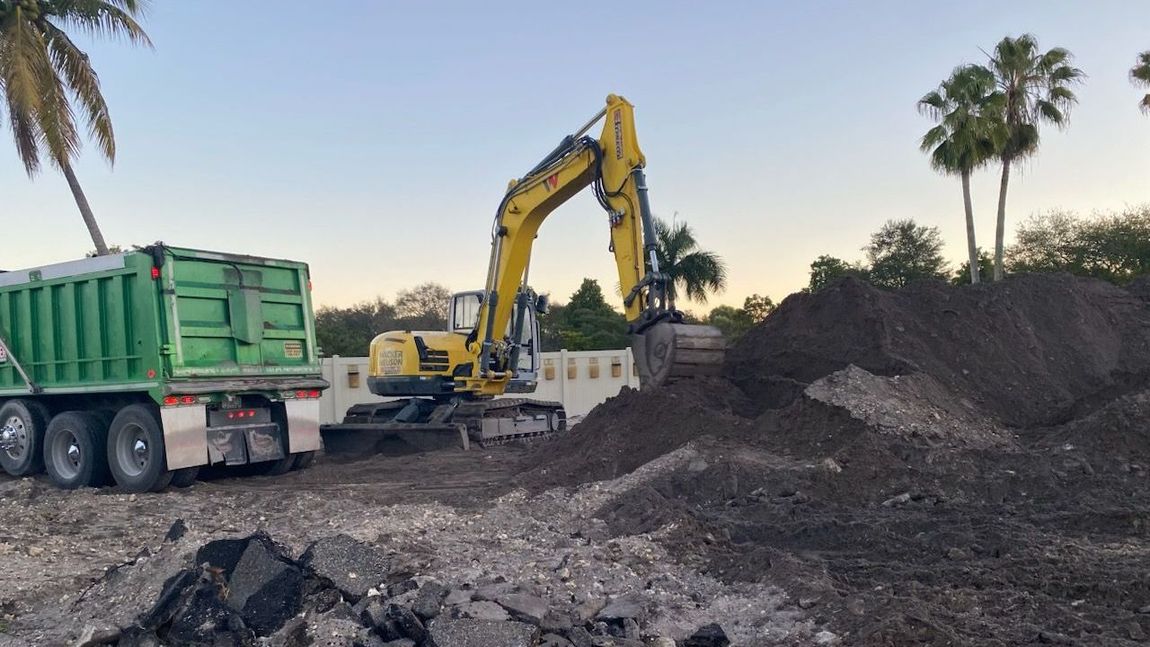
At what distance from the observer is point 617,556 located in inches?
278

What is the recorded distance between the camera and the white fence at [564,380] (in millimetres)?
22016

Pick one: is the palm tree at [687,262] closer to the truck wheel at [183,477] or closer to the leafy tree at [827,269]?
the leafy tree at [827,269]

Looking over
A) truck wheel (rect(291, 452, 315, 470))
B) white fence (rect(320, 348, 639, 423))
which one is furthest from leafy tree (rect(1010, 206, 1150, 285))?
truck wheel (rect(291, 452, 315, 470))

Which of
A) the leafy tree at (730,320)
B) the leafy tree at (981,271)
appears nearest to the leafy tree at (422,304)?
the leafy tree at (730,320)

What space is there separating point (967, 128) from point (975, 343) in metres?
13.3

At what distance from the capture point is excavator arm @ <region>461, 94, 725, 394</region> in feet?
37.0

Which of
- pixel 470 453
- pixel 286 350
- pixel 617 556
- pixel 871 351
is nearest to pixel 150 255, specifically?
pixel 286 350

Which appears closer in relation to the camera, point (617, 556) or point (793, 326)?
point (617, 556)

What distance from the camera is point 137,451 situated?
11.8 metres

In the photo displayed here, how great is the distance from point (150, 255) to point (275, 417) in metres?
2.58

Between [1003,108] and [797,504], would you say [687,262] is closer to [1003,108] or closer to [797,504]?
[1003,108]

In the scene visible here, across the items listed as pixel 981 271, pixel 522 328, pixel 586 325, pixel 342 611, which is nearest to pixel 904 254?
pixel 981 271

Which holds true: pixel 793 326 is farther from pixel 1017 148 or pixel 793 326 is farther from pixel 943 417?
pixel 1017 148

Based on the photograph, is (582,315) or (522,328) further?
(582,315)
